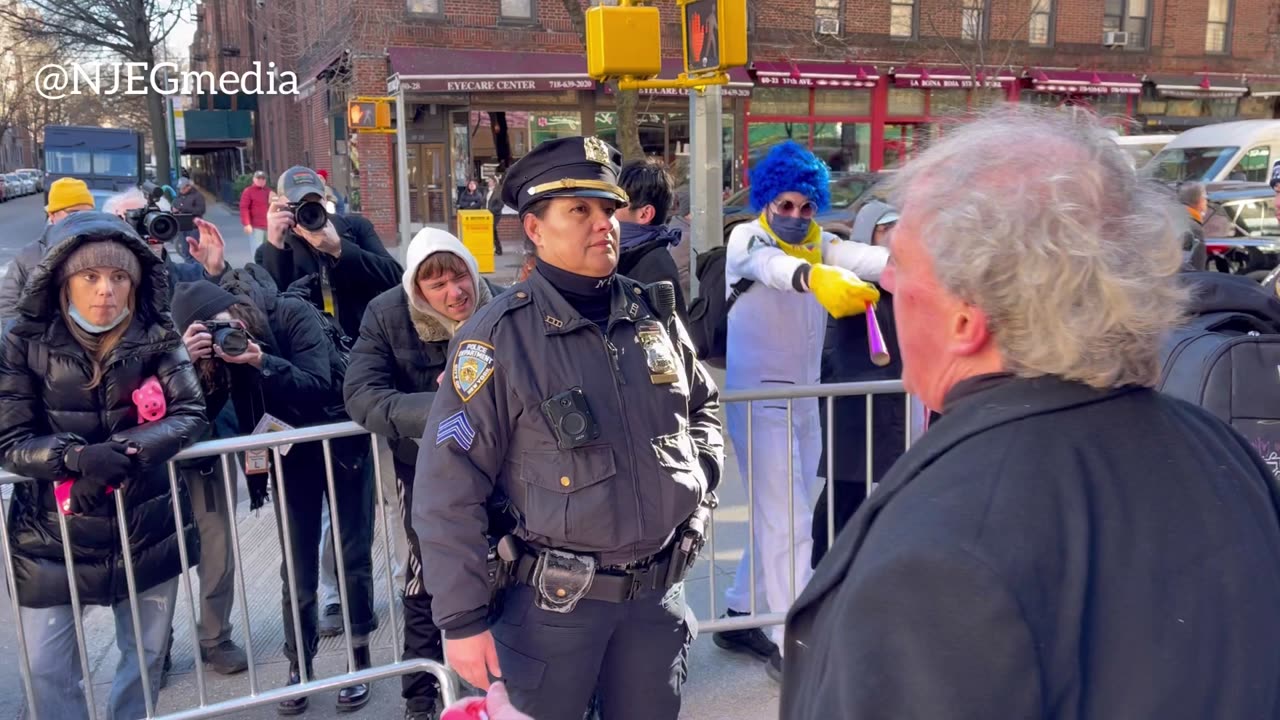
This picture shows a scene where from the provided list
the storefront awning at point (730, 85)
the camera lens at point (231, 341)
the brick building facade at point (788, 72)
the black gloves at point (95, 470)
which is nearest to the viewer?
the black gloves at point (95, 470)

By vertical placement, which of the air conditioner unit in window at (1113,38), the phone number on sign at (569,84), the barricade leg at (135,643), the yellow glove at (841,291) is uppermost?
the air conditioner unit in window at (1113,38)

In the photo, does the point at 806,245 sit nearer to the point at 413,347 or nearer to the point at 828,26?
the point at 413,347

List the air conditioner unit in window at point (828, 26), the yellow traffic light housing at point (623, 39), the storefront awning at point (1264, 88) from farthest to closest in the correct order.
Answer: the storefront awning at point (1264, 88) → the air conditioner unit in window at point (828, 26) → the yellow traffic light housing at point (623, 39)

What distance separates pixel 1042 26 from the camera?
83.7 ft

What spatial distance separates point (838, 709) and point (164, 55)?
4795 cm

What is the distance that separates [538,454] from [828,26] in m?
23.4

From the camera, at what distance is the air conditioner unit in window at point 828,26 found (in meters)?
23.7

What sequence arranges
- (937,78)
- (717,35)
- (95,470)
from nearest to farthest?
1. (95,470)
2. (717,35)
3. (937,78)

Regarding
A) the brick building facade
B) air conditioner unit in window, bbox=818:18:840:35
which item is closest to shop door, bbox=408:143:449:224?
the brick building facade

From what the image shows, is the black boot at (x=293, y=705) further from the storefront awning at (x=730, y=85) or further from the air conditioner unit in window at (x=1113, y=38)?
the air conditioner unit in window at (x=1113, y=38)

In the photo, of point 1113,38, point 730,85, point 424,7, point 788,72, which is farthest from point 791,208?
point 1113,38

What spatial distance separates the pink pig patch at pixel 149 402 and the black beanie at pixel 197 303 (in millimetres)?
682

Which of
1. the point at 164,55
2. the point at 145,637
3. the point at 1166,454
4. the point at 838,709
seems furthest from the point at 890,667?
the point at 164,55

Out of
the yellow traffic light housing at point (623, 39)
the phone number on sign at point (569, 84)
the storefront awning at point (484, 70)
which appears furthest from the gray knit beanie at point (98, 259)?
the phone number on sign at point (569, 84)
